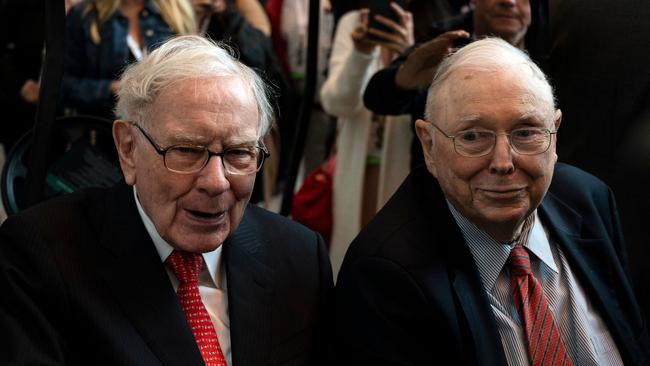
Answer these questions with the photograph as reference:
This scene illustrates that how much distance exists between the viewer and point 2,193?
7.46ft

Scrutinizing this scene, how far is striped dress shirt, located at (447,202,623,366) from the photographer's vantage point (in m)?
1.99

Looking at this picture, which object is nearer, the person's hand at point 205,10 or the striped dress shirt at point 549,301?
the striped dress shirt at point 549,301

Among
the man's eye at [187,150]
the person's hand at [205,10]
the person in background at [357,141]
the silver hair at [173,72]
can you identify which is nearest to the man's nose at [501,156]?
the silver hair at [173,72]

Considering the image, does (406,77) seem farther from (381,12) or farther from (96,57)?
(96,57)

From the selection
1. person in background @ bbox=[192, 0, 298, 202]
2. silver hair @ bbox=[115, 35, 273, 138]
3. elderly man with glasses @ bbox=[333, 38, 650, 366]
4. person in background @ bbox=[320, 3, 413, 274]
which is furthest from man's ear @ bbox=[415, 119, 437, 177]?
person in background @ bbox=[192, 0, 298, 202]

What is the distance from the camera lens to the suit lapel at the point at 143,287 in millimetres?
1822

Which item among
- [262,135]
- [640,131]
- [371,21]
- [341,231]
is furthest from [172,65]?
[341,231]

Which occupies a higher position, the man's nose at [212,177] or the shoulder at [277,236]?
the man's nose at [212,177]

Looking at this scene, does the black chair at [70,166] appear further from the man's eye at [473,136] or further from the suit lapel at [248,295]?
the man's eye at [473,136]

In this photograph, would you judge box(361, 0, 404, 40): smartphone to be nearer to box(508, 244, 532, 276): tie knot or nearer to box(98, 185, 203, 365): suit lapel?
box(508, 244, 532, 276): tie knot

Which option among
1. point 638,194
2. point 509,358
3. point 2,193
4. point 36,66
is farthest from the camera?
point 36,66

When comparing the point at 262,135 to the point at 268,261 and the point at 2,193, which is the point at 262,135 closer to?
the point at 268,261

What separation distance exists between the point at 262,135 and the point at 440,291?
51cm

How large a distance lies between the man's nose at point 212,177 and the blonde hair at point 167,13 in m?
1.52
